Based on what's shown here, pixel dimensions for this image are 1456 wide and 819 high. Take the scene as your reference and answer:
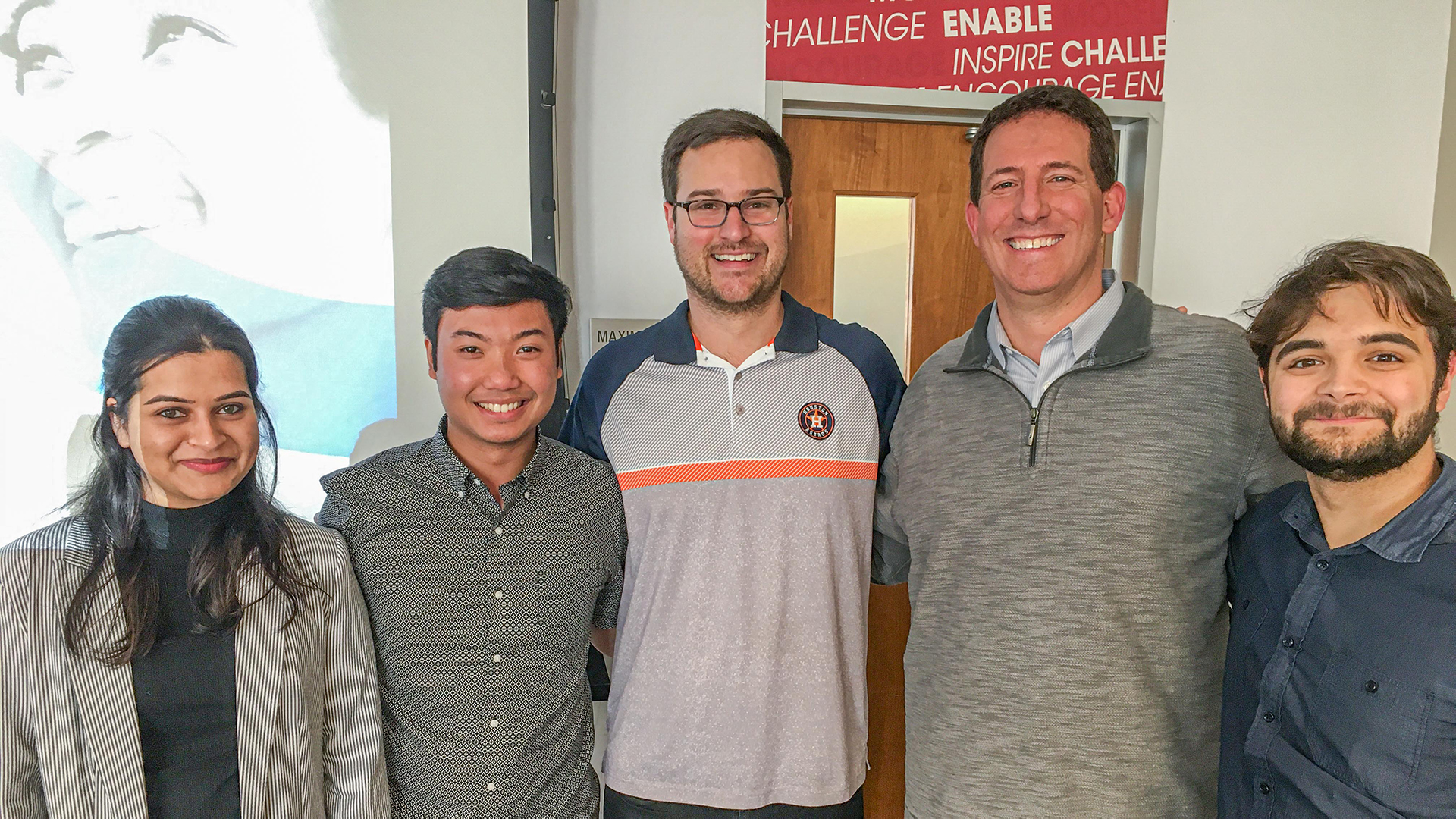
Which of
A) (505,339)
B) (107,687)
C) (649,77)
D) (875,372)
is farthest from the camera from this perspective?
(649,77)

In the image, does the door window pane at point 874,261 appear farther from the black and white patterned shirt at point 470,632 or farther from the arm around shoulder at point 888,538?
the black and white patterned shirt at point 470,632

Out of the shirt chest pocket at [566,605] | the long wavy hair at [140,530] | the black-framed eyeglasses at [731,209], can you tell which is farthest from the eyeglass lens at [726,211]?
the long wavy hair at [140,530]

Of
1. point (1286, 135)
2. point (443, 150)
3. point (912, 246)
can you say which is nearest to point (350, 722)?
point (443, 150)

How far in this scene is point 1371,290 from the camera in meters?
1.02

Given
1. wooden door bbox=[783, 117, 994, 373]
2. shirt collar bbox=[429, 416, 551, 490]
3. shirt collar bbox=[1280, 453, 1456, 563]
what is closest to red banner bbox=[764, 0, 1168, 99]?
wooden door bbox=[783, 117, 994, 373]

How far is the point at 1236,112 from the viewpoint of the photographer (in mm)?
2477

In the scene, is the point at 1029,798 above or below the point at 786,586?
below

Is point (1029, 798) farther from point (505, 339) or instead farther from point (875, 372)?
point (505, 339)

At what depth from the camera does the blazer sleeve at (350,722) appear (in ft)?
4.08

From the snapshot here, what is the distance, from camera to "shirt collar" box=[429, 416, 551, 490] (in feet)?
4.44

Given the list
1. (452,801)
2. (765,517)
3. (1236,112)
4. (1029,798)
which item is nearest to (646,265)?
(765,517)

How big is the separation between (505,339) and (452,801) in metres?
0.75

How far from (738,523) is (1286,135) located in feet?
7.55

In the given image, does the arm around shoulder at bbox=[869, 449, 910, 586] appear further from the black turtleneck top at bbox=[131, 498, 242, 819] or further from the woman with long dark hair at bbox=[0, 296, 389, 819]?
the black turtleneck top at bbox=[131, 498, 242, 819]
